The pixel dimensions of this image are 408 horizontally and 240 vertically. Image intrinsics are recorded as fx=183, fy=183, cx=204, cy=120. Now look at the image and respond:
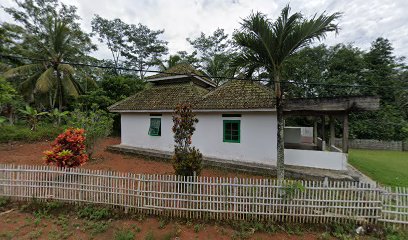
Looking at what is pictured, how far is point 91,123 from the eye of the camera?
375 inches

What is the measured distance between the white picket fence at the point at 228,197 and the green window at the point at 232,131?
4265 mm

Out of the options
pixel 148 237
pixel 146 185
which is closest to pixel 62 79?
pixel 146 185

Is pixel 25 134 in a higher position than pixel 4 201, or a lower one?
higher

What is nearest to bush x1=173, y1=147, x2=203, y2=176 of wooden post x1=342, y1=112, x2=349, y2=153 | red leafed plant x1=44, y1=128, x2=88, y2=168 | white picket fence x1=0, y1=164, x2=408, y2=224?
white picket fence x1=0, y1=164, x2=408, y2=224

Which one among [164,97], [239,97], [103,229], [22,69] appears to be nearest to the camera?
[103,229]

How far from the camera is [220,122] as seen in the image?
919cm

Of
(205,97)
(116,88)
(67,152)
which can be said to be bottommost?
(67,152)

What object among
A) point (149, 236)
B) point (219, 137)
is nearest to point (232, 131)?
point (219, 137)

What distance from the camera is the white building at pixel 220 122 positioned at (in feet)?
26.1

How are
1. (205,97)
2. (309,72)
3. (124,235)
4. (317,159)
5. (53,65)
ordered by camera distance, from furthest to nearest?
(309,72)
(53,65)
(205,97)
(317,159)
(124,235)

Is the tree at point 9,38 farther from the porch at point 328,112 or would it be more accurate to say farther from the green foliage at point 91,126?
the porch at point 328,112

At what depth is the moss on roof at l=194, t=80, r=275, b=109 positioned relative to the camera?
316 inches

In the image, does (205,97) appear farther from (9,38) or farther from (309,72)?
(9,38)

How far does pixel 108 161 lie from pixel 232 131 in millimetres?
6638
